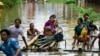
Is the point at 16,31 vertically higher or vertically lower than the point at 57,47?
higher

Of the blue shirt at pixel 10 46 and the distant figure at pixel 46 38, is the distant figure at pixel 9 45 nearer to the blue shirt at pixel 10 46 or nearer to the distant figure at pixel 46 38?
the blue shirt at pixel 10 46

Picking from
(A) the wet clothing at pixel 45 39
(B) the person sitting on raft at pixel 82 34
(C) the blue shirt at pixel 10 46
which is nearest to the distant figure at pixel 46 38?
(A) the wet clothing at pixel 45 39

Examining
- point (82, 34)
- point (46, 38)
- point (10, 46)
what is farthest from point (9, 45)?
point (82, 34)

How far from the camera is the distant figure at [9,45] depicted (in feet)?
26.3

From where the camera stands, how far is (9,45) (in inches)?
319

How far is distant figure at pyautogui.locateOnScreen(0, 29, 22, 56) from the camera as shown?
26.3 ft

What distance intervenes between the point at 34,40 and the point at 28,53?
58 cm

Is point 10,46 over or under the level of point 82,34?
over

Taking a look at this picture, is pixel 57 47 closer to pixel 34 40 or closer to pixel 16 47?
pixel 34 40

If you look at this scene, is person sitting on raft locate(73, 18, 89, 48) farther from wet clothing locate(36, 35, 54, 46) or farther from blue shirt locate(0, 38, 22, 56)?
blue shirt locate(0, 38, 22, 56)

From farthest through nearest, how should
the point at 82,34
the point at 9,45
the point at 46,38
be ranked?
the point at 82,34 → the point at 46,38 → the point at 9,45

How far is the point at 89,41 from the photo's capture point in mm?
15250

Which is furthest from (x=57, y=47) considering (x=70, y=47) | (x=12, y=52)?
(x=12, y=52)

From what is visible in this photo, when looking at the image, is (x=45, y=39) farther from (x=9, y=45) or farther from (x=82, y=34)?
(x=9, y=45)
